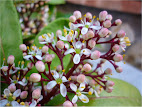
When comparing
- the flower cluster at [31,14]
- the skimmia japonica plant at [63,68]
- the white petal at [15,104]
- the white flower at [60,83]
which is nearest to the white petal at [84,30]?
the skimmia japonica plant at [63,68]

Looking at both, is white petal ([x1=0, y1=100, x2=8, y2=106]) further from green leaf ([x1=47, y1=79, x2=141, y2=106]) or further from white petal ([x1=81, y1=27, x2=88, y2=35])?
white petal ([x1=81, y1=27, x2=88, y2=35])

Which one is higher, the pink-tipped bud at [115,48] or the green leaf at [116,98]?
the pink-tipped bud at [115,48]

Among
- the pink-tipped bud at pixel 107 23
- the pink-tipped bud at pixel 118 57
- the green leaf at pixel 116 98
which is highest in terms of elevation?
the pink-tipped bud at pixel 107 23

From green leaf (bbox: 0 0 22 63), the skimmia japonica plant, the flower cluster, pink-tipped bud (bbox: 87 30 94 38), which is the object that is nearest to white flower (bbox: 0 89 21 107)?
the skimmia japonica plant

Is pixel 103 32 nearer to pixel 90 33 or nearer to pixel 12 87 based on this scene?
pixel 90 33

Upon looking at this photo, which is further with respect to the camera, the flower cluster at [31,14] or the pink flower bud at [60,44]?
the flower cluster at [31,14]

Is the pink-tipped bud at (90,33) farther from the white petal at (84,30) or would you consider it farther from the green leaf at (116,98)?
the green leaf at (116,98)
